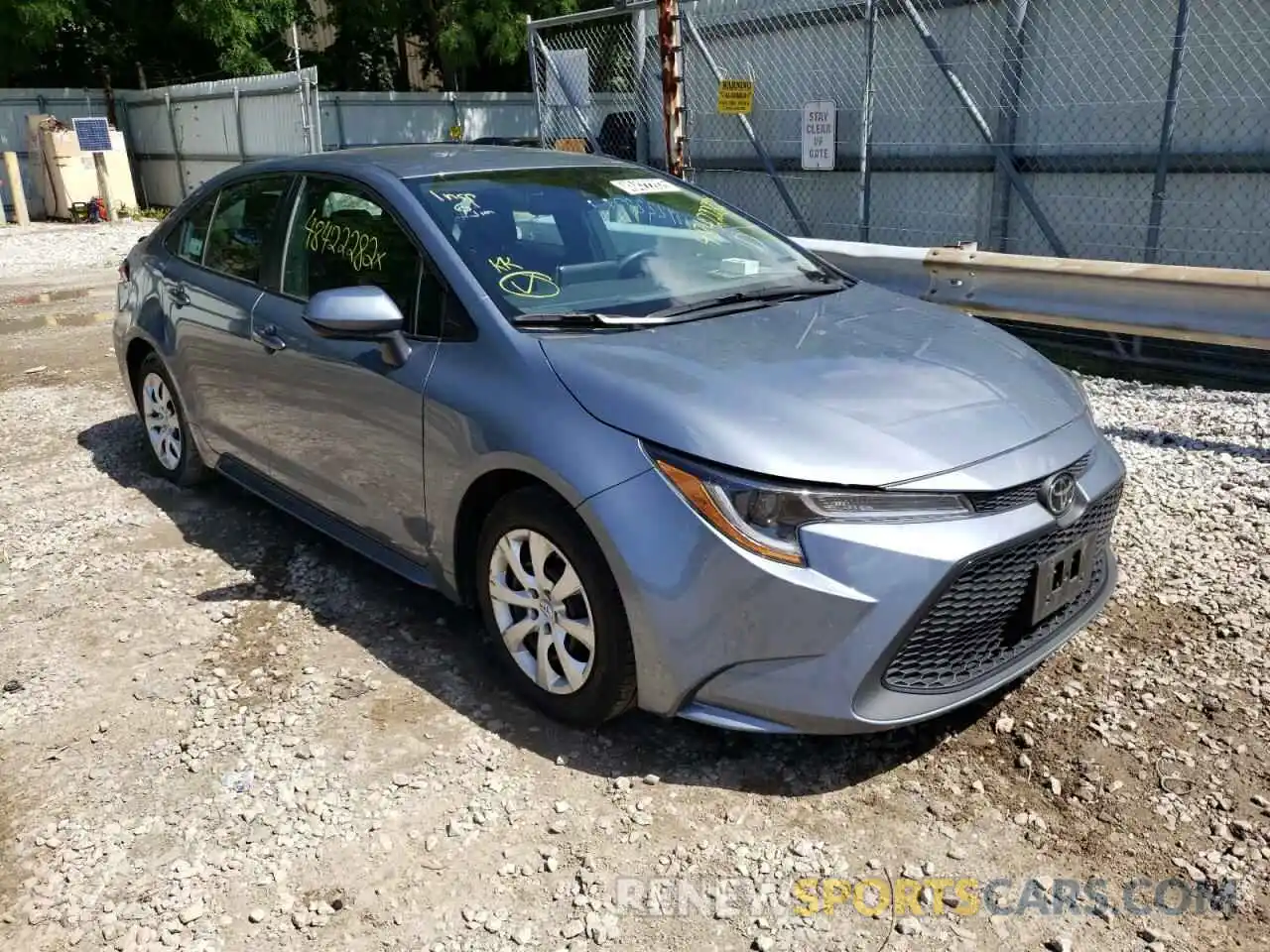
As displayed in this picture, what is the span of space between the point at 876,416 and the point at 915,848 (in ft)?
3.53

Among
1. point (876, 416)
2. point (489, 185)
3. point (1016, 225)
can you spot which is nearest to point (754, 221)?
point (489, 185)

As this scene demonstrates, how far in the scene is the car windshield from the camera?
11.0ft

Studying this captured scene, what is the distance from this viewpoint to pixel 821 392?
2.79 m

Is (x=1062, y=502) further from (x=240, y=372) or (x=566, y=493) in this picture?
(x=240, y=372)

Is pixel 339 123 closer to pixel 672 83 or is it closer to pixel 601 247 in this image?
pixel 672 83

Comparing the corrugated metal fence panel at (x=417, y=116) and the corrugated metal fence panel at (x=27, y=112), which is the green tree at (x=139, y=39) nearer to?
the corrugated metal fence panel at (x=27, y=112)

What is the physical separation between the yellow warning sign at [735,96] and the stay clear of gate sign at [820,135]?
103 centimetres

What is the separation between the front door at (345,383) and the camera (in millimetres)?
3410

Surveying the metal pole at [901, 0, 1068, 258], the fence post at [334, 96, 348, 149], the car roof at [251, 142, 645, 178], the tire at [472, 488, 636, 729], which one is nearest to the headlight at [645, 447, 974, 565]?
the tire at [472, 488, 636, 729]

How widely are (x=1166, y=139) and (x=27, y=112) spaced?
21.3 meters

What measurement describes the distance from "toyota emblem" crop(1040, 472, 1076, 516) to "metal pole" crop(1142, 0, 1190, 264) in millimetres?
4811

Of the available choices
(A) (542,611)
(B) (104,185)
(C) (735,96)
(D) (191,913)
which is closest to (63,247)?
(B) (104,185)

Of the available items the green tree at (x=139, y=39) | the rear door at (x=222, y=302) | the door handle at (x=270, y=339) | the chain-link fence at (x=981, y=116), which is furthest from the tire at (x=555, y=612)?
the green tree at (x=139, y=39)

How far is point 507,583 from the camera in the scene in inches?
123
